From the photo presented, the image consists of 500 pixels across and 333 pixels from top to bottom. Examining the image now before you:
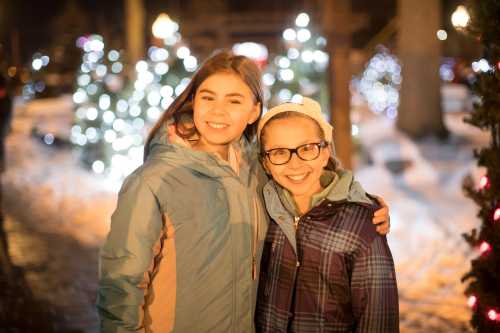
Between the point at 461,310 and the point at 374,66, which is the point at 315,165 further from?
the point at 374,66

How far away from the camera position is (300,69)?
11016mm

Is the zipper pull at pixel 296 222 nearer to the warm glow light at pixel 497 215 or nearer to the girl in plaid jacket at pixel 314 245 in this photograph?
the girl in plaid jacket at pixel 314 245

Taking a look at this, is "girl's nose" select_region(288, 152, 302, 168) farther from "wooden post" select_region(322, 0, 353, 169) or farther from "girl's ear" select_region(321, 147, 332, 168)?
"wooden post" select_region(322, 0, 353, 169)

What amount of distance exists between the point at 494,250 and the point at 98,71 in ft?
36.3

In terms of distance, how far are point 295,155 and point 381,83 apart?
64.2ft

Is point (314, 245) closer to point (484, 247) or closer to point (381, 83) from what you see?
point (484, 247)

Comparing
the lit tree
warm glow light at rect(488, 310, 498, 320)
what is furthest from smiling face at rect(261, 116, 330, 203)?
warm glow light at rect(488, 310, 498, 320)

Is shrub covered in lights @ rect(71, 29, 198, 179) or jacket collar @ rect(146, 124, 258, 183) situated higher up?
shrub covered in lights @ rect(71, 29, 198, 179)

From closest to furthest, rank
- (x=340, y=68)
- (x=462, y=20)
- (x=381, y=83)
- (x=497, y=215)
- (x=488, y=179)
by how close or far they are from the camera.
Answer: (x=497, y=215), (x=488, y=179), (x=462, y=20), (x=340, y=68), (x=381, y=83)

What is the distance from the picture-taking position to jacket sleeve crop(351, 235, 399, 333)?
2676 mm

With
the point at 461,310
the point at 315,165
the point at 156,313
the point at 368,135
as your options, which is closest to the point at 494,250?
the point at 315,165

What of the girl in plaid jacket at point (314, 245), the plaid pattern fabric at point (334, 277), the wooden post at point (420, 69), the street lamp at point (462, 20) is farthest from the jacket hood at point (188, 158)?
the wooden post at point (420, 69)

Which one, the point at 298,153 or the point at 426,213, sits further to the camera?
the point at 426,213

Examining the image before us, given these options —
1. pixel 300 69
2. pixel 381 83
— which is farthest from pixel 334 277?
pixel 381 83
